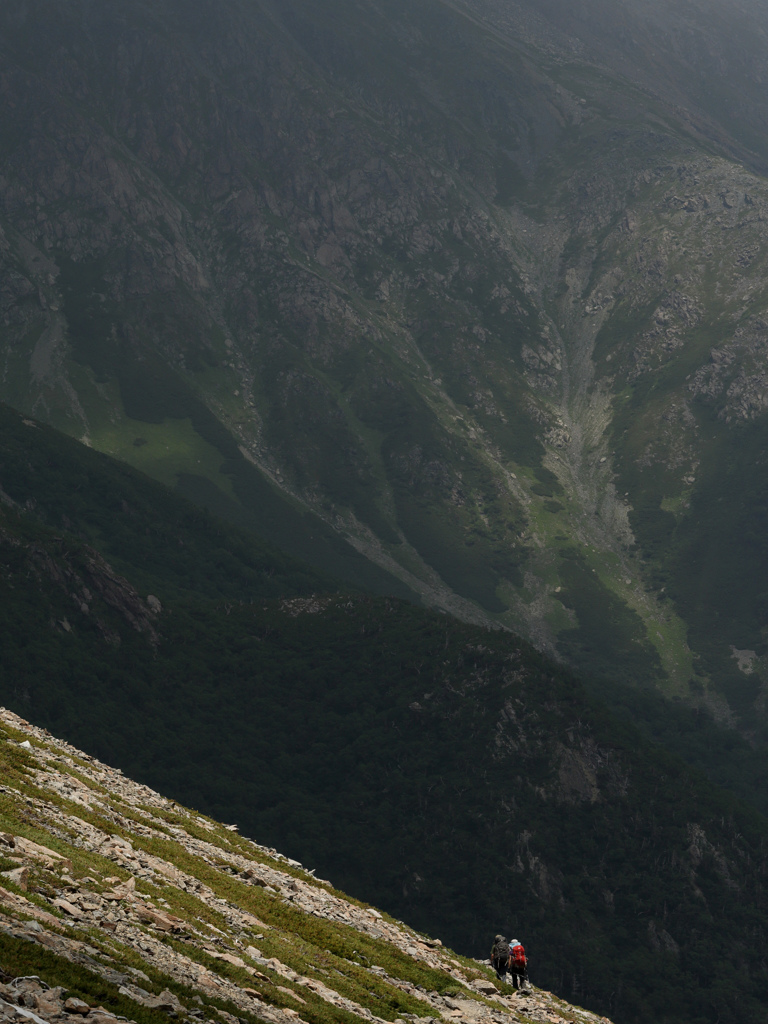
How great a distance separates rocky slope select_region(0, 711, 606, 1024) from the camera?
1346 inches

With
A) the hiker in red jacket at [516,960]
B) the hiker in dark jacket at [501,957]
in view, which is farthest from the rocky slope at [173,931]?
the hiker in red jacket at [516,960]

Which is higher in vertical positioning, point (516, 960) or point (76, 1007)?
point (76, 1007)

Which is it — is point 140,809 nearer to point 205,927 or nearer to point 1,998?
point 205,927

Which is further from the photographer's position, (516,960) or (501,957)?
(501,957)

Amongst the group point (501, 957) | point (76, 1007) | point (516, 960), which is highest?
point (76, 1007)

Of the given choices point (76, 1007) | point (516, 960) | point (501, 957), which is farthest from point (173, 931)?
point (501, 957)

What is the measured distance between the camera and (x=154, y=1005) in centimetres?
3384

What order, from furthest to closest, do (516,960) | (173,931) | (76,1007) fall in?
(516,960)
(173,931)
(76,1007)

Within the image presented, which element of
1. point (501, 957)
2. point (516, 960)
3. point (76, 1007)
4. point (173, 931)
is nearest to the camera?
point (76, 1007)

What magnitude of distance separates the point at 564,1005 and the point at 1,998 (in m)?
50.7

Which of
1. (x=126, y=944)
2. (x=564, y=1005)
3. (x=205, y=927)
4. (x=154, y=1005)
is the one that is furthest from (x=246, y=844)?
(x=154, y=1005)

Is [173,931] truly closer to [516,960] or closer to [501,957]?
[516,960]

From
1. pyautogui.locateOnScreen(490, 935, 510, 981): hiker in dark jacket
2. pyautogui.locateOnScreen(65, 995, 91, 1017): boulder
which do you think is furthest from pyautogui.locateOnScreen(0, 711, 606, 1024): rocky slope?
pyautogui.locateOnScreen(490, 935, 510, 981): hiker in dark jacket

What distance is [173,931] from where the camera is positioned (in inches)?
1709
